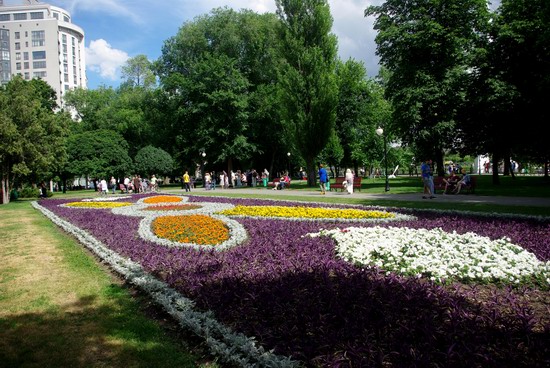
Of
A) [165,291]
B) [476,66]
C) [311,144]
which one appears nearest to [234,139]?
[311,144]

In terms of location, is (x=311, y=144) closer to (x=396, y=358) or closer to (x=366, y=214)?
(x=366, y=214)

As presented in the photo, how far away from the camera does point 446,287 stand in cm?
500

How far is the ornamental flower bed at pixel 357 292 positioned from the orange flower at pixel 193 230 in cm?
22

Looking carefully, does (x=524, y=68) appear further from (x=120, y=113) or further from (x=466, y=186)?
(x=120, y=113)

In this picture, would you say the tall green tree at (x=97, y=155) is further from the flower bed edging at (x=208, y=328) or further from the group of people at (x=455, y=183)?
the flower bed edging at (x=208, y=328)

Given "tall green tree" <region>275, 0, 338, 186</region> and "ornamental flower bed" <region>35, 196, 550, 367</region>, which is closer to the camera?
"ornamental flower bed" <region>35, 196, 550, 367</region>

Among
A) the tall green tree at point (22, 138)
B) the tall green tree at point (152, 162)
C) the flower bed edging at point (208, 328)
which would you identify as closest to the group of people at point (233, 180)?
the tall green tree at point (152, 162)

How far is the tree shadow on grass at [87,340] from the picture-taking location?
3498 mm

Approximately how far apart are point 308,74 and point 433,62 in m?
9.70

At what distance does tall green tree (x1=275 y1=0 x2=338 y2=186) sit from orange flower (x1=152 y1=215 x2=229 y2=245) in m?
21.3

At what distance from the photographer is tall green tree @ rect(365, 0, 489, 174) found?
26578 millimetres

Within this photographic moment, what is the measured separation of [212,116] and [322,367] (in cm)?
3962

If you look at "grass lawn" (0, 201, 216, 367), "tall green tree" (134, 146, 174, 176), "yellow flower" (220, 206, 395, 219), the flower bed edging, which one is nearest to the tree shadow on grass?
"grass lawn" (0, 201, 216, 367)

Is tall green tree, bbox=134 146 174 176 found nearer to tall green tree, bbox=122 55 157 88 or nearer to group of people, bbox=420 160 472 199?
tall green tree, bbox=122 55 157 88
